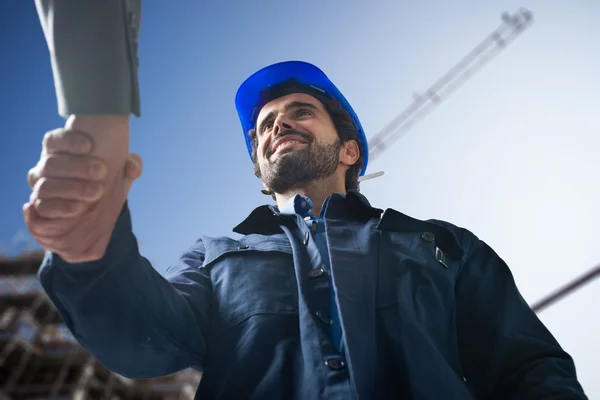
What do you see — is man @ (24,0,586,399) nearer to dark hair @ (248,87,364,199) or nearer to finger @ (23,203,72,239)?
finger @ (23,203,72,239)

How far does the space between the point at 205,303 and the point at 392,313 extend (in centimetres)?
77

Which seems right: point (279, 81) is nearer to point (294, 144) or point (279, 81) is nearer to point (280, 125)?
point (280, 125)

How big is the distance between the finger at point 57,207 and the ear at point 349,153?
7.23ft

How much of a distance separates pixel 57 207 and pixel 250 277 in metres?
1.03

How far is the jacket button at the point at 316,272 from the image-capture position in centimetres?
175

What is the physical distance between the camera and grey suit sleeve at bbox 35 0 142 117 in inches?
33.5

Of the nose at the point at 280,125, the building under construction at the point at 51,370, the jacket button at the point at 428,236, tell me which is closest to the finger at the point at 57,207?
the jacket button at the point at 428,236

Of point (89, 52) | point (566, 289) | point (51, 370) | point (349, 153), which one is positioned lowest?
point (51, 370)

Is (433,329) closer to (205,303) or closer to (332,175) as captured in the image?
(205,303)

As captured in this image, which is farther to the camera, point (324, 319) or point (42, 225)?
point (324, 319)

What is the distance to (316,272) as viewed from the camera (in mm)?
1765

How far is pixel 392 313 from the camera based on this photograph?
163 centimetres

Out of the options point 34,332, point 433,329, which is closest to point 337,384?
point 433,329

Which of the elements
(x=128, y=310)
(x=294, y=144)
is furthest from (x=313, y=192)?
(x=128, y=310)
